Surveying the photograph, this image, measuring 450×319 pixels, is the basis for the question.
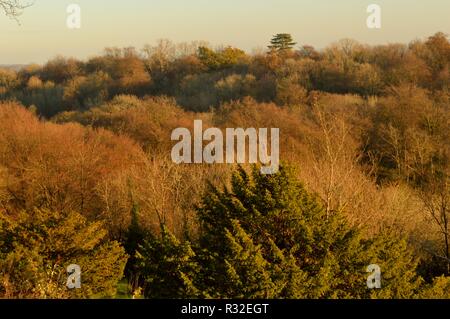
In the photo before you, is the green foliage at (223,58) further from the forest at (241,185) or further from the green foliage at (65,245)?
the green foliage at (65,245)

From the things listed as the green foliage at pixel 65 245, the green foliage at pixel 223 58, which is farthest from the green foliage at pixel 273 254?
the green foliage at pixel 223 58

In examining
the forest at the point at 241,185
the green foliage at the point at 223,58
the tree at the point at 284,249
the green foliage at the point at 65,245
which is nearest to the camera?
the tree at the point at 284,249

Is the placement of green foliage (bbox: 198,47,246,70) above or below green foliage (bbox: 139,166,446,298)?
above

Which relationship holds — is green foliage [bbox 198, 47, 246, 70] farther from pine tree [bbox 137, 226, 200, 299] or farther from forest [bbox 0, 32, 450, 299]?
pine tree [bbox 137, 226, 200, 299]

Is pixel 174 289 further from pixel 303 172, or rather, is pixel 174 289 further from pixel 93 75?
pixel 93 75

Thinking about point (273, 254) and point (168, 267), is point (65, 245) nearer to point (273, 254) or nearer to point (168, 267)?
point (168, 267)

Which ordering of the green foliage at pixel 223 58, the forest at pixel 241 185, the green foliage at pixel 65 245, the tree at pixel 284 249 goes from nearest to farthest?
the tree at pixel 284 249 → the forest at pixel 241 185 → the green foliage at pixel 65 245 → the green foliage at pixel 223 58

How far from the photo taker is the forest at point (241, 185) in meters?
12.1

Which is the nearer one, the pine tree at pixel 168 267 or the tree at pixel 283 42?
the pine tree at pixel 168 267

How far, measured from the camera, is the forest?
12.1m

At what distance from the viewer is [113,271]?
542 inches

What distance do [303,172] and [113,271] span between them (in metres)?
14.4

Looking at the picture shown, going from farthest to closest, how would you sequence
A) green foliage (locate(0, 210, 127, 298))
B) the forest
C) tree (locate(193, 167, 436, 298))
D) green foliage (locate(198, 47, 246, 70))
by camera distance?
green foliage (locate(198, 47, 246, 70))
green foliage (locate(0, 210, 127, 298))
the forest
tree (locate(193, 167, 436, 298))

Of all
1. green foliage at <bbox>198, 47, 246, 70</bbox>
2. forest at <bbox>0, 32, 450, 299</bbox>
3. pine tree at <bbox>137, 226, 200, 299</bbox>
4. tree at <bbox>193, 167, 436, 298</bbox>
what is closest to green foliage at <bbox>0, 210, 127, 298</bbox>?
forest at <bbox>0, 32, 450, 299</bbox>
